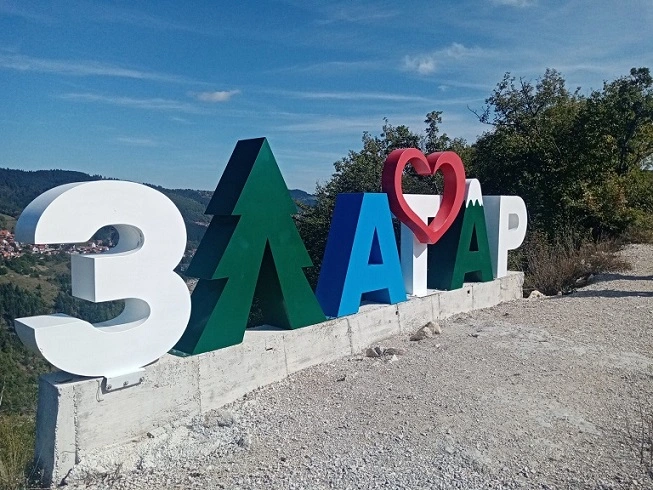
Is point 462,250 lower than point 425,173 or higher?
lower

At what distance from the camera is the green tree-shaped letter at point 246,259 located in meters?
4.65

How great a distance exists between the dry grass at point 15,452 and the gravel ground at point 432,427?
335mm

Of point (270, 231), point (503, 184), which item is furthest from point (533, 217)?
point (270, 231)

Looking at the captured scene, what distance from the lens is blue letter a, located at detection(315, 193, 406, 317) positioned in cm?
587

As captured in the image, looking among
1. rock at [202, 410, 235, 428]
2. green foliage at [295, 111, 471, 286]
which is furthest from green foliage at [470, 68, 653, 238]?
rock at [202, 410, 235, 428]

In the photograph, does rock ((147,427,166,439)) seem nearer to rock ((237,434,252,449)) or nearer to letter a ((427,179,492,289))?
rock ((237,434,252,449))

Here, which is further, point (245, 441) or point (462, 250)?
point (462, 250)

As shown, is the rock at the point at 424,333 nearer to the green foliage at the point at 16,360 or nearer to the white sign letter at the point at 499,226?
the white sign letter at the point at 499,226

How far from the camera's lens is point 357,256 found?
5.96m

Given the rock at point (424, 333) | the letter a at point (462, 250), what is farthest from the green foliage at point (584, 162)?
the rock at point (424, 333)

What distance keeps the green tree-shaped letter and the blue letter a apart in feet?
1.71

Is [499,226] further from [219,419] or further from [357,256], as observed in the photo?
[219,419]

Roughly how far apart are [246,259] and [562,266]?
7734 mm

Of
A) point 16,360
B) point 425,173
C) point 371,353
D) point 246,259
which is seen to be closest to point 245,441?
point 246,259
